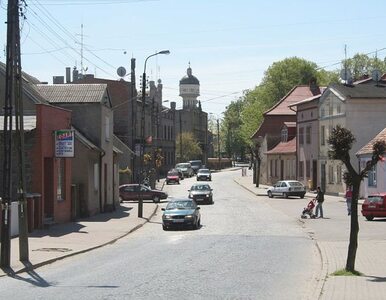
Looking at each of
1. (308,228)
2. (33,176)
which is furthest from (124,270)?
(308,228)

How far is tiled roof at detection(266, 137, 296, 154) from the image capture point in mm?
71356

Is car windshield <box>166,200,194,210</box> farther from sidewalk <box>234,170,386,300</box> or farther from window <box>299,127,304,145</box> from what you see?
window <box>299,127,304,145</box>

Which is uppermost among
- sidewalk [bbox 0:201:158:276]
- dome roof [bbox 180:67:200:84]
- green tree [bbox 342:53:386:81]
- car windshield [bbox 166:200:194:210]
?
dome roof [bbox 180:67:200:84]

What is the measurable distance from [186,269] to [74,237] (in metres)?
10.6

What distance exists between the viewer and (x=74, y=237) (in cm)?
2659

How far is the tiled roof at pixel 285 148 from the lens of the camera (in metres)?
71.4

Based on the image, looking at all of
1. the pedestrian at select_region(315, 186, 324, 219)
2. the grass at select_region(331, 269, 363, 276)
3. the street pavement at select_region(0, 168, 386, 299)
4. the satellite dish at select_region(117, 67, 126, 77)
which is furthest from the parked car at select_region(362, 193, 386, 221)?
the satellite dish at select_region(117, 67, 126, 77)

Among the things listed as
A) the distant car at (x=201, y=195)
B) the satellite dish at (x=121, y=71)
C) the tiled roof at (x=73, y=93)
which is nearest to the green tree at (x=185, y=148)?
the satellite dish at (x=121, y=71)

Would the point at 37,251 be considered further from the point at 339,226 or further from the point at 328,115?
the point at 328,115

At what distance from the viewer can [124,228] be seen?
104ft

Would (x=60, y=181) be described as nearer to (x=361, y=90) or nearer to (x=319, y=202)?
(x=319, y=202)

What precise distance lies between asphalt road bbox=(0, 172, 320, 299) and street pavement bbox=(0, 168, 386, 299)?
427 millimetres

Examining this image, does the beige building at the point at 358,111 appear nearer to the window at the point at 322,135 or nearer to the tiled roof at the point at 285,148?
the window at the point at 322,135

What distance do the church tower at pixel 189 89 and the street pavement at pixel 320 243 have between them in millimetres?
103018
